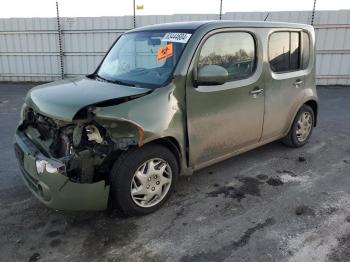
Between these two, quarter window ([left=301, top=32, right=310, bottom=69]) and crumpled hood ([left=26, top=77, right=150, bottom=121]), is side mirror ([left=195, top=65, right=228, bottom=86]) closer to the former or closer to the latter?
crumpled hood ([left=26, top=77, right=150, bottom=121])

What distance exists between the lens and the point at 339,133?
617 centimetres

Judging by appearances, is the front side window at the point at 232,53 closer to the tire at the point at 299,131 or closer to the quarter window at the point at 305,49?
the quarter window at the point at 305,49

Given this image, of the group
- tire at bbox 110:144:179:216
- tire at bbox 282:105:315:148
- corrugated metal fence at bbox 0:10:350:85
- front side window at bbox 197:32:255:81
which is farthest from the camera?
corrugated metal fence at bbox 0:10:350:85

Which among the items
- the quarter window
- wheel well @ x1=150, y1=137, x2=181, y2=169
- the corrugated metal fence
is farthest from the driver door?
the corrugated metal fence

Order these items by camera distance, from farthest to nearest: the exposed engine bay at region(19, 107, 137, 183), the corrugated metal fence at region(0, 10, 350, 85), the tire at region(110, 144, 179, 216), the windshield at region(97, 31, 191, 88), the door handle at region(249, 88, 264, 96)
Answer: the corrugated metal fence at region(0, 10, 350, 85), the door handle at region(249, 88, 264, 96), the windshield at region(97, 31, 191, 88), the tire at region(110, 144, 179, 216), the exposed engine bay at region(19, 107, 137, 183)

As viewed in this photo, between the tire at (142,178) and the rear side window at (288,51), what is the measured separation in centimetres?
199

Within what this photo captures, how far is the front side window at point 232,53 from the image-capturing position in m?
3.60

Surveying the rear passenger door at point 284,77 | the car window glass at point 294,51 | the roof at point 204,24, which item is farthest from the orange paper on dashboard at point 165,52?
the car window glass at point 294,51

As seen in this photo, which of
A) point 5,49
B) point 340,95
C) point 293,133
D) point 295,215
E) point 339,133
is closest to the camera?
point 295,215

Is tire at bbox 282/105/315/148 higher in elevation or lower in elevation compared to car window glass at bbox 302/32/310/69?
lower

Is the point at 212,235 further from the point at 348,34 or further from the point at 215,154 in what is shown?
the point at 348,34

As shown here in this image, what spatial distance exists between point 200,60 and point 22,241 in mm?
2414

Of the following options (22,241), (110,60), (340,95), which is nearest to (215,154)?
(110,60)

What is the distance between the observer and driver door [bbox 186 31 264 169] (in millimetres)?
3529
